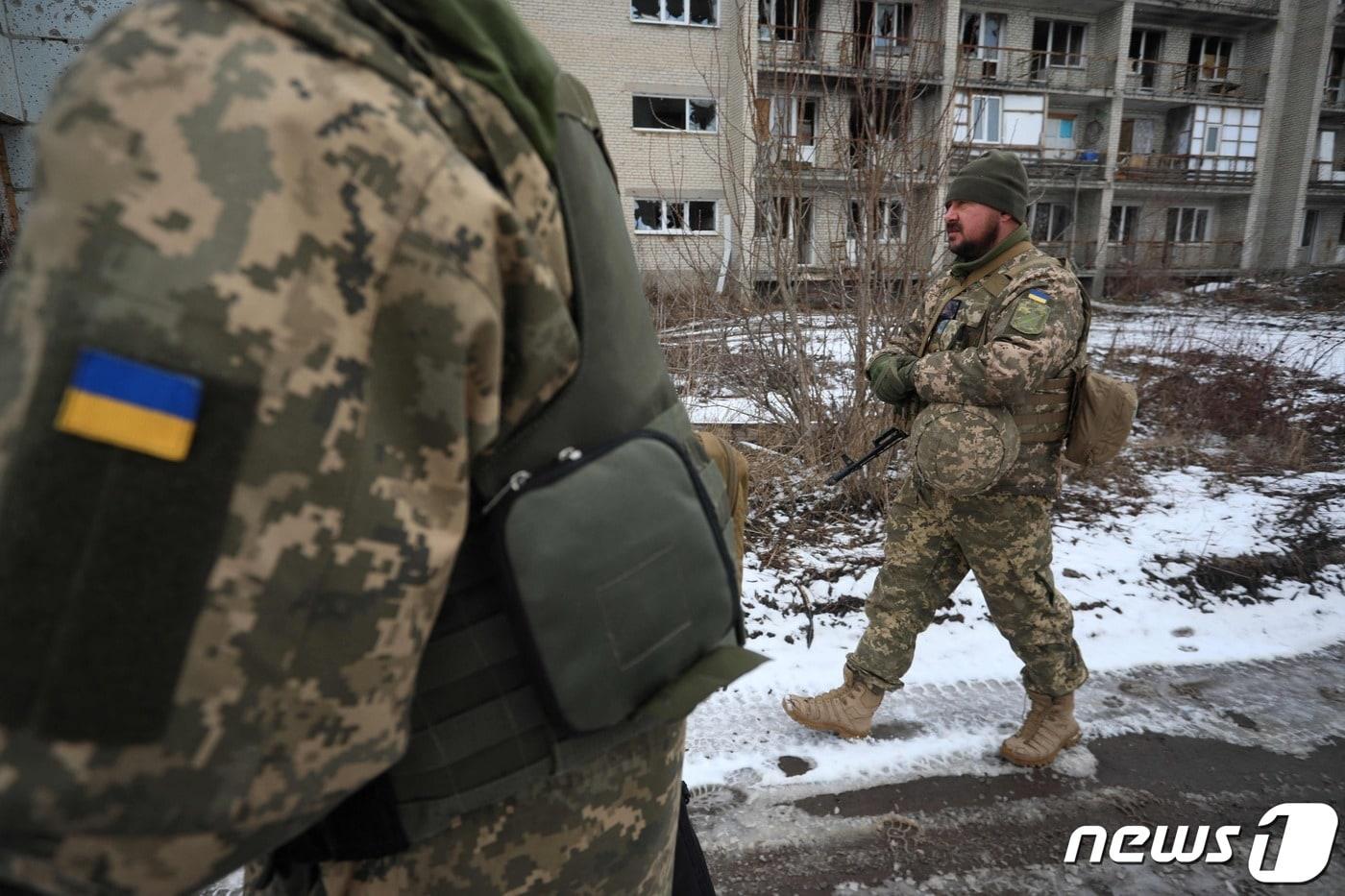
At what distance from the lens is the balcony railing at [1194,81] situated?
23656 mm

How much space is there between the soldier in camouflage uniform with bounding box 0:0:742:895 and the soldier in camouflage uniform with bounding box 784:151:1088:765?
205cm

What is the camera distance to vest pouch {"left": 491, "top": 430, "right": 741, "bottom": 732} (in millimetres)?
744

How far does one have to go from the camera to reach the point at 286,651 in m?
0.55

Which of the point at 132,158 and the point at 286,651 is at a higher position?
the point at 132,158

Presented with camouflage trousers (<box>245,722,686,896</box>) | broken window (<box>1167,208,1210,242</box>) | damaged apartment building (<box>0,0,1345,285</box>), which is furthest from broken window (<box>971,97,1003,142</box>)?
camouflage trousers (<box>245,722,686,896</box>)

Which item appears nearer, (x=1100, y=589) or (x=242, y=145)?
(x=242, y=145)

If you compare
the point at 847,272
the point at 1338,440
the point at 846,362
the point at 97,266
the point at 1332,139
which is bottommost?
the point at 1338,440

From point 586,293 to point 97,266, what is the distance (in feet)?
1.38

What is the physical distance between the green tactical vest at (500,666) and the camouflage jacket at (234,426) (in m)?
0.12

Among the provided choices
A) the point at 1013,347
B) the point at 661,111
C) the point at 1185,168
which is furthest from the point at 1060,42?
the point at 1013,347

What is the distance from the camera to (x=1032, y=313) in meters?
2.30

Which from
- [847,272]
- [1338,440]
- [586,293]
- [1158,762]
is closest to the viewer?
[586,293]

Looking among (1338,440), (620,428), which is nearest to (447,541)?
(620,428)

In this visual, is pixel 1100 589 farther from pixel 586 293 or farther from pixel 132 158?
pixel 132 158
